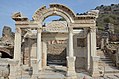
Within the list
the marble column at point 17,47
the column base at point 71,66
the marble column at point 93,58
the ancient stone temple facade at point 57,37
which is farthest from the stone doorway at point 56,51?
the column base at point 71,66

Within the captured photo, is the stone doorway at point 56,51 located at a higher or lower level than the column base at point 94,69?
higher

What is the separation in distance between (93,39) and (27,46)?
813 centimetres

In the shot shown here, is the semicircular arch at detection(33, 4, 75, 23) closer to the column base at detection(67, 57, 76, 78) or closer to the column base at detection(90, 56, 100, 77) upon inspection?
the column base at detection(67, 57, 76, 78)

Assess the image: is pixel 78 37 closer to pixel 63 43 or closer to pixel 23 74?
pixel 63 43

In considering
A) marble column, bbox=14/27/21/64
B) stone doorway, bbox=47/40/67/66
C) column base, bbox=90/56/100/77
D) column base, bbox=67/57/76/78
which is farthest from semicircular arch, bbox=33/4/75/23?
stone doorway, bbox=47/40/67/66

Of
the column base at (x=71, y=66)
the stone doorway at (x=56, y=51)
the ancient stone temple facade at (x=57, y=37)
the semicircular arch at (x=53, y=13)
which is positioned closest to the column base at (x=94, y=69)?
the ancient stone temple facade at (x=57, y=37)

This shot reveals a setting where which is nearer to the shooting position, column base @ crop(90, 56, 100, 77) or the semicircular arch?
column base @ crop(90, 56, 100, 77)

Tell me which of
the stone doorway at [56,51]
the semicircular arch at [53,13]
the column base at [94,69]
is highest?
the semicircular arch at [53,13]

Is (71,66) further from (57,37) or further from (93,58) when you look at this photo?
(57,37)

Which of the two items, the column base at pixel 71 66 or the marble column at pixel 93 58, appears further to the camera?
the marble column at pixel 93 58

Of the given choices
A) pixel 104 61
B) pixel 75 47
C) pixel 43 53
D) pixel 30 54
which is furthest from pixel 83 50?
pixel 30 54

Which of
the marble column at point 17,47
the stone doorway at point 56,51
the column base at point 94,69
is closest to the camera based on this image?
the column base at point 94,69

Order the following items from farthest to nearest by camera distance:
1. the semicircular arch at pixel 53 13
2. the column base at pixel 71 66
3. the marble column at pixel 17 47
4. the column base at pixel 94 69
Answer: the marble column at pixel 17 47
the semicircular arch at pixel 53 13
the column base at pixel 94 69
the column base at pixel 71 66

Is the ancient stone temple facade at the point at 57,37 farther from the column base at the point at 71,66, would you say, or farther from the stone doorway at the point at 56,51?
the stone doorway at the point at 56,51
